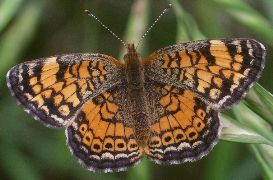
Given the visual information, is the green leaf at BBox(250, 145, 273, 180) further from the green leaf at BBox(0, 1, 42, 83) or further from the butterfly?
the green leaf at BBox(0, 1, 42, 83)

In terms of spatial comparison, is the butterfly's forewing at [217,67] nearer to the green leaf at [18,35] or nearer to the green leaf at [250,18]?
the green leaf at [250,18]

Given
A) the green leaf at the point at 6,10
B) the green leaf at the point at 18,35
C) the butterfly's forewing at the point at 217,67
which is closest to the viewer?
the butterfly's forewing at the point at 217,67

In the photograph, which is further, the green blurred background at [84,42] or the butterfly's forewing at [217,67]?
the green blurred background at [84,42]

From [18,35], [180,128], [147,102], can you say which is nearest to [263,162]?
[180,128]

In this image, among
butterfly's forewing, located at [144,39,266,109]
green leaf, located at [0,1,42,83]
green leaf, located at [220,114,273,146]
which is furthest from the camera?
green leaf, located at [0,1,42,83]

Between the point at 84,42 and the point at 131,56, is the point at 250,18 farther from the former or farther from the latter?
the point at 84,42

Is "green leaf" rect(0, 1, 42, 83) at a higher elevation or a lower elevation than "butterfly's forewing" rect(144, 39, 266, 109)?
higher

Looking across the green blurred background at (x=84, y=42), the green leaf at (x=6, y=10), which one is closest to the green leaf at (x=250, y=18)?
the green blurred background at (x=84, y=42)

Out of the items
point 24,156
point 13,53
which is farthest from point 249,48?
point 24,156

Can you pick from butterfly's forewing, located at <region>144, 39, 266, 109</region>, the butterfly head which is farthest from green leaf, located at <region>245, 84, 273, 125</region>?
the butterfly head
